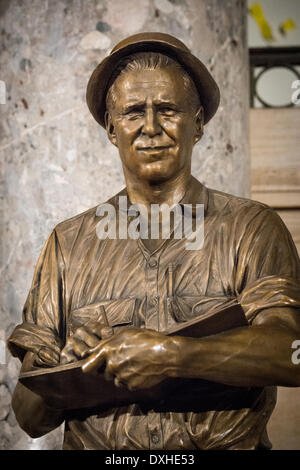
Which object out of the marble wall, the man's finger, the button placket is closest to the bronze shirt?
the button placket

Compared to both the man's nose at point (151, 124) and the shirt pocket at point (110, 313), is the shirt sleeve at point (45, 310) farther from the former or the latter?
the man's nose at point (151, 124)

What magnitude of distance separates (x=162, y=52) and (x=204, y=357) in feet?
2.67

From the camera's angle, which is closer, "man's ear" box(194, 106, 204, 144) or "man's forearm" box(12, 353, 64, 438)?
"man's forearm" box(12, 353, 64, 438)

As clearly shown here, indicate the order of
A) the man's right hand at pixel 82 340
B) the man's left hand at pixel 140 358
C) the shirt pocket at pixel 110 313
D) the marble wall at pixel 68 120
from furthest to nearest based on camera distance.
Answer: the marble wall at pixel 68 120 < the shirt pocket at pixel 110 313 < the man's right hand at pixel 82 340 < the man's left hand at pixel 140 358

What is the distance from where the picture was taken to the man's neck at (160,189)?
2541 mm

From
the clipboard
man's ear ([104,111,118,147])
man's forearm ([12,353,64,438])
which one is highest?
man's ear ([104,111,118,147])

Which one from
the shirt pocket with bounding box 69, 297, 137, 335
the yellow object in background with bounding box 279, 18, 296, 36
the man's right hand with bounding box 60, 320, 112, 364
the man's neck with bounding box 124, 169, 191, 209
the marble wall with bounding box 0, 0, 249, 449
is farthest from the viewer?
the yellow object in background with bounding box 279, 18, 296, 36

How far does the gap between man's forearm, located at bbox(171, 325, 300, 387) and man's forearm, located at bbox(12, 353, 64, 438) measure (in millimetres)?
427

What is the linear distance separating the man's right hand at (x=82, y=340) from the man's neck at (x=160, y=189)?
398 millimetres

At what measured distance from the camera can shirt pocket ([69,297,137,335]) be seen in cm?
240

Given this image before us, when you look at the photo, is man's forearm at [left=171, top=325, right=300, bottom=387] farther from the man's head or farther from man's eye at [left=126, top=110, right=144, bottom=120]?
man's eye at [left=126, top=110, right=144, bottom=120]

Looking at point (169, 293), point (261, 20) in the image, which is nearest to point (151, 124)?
point (169, 293)

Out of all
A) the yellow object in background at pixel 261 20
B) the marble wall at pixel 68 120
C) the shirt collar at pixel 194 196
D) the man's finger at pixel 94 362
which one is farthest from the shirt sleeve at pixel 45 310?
the yellow object in background at pixel 261 20

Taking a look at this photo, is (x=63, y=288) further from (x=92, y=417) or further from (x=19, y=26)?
(x=19, y=26)
